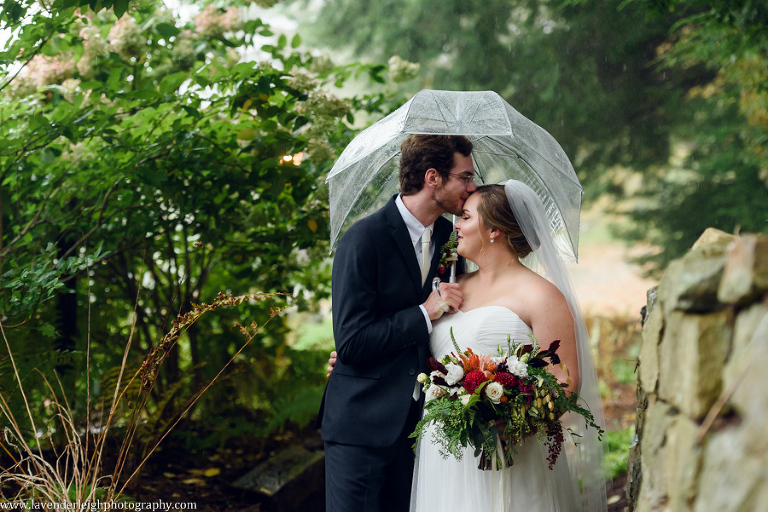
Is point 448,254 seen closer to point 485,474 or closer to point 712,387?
point 485,474

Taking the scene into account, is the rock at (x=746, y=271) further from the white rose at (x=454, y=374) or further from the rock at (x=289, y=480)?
the rock at (x=289, y=480)

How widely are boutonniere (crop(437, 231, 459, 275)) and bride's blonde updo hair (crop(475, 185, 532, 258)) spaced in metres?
0.24

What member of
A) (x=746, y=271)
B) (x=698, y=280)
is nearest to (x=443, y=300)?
(x=698, y=280)

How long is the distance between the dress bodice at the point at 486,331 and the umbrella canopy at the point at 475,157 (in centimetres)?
58

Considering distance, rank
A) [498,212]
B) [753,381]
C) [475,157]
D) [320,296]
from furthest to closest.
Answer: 1. [320,296]
2. [475,157]
3. [498,212]
4. [753,381]

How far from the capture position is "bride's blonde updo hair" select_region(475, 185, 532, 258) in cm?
302

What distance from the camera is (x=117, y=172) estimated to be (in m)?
3.90

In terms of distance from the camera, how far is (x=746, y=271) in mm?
1358

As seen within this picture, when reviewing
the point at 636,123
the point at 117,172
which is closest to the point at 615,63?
the point at 636,123

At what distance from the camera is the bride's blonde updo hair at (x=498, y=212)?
3.02 metres

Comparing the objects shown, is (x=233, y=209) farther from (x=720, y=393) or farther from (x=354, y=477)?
(x=720, y=393)

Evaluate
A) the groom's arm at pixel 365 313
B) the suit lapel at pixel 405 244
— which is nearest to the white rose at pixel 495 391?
the groom's arm at pixel 365 313

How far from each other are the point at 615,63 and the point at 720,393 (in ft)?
27.2

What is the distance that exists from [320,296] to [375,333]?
2407 millimetres
